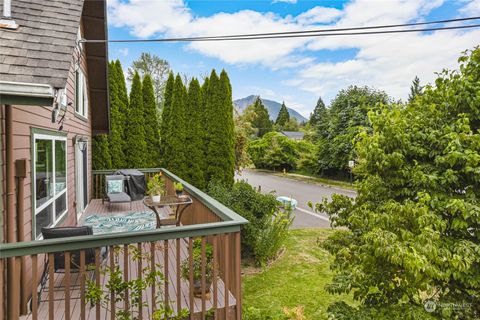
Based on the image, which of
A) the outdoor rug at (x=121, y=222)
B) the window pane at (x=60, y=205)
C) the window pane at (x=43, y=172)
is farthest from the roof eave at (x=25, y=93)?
the outdoor rug at (x=121, y=222)

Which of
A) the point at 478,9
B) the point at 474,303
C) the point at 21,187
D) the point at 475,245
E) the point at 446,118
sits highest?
the point at 478,9

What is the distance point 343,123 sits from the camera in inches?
942

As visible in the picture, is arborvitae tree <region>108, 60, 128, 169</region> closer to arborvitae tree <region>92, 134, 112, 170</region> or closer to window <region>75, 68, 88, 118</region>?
arborvitae tree <region>92, 134, 112, 170</region>

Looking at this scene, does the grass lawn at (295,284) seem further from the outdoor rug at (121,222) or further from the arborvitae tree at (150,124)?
the arborvitae tree at (150,124)

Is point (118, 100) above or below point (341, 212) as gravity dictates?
above

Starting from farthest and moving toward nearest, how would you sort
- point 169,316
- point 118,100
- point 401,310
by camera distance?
point 118,100
point 401,310
point 169,316

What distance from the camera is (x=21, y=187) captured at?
10.7 ft

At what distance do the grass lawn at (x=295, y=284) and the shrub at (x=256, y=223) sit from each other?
1.52 feet

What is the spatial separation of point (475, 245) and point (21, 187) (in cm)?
483

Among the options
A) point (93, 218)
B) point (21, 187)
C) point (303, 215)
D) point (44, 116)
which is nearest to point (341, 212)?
point (21, 187)

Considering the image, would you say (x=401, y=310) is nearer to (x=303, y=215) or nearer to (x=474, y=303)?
(x=474, y=303)

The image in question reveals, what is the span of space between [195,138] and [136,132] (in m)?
2.65

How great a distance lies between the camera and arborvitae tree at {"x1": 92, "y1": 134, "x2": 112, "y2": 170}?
11727mm

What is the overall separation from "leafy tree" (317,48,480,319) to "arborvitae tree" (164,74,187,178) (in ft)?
35.2
